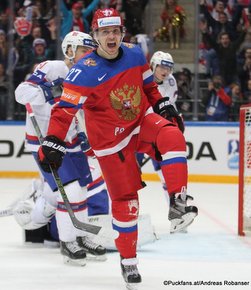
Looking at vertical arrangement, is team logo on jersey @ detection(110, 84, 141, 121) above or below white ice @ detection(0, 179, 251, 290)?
above

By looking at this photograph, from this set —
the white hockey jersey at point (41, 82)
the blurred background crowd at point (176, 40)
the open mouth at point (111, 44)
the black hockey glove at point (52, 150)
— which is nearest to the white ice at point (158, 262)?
the black hockey glove at point (52, 150)

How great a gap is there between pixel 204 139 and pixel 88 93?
5.05m

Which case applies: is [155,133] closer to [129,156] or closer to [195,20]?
[129,156]

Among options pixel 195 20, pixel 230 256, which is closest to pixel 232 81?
pixel 195 20

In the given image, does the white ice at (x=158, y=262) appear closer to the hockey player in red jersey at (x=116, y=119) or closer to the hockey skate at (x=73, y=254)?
the hockey skate at (x=73, y=254)

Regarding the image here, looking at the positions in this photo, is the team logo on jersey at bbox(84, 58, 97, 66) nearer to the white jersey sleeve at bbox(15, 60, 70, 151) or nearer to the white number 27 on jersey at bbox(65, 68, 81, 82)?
the white number 27 on jersey at bbox(65, 68, 81, 82)

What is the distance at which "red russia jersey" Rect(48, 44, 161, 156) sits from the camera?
154 inches

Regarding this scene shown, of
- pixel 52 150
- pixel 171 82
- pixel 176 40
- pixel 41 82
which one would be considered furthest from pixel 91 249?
pixel 176 40

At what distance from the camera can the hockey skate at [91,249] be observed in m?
4.77

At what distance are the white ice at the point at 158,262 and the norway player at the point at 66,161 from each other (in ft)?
0.45

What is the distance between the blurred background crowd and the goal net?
313cm

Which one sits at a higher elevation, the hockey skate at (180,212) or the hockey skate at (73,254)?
the hockey skate at (180,212)

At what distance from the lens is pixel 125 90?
394 cm

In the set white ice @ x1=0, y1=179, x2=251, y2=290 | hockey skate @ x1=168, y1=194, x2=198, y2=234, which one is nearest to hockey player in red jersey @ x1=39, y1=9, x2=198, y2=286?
hockey skate @ x1=168, y1=194, x2=198, y2=234
